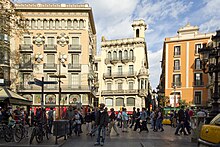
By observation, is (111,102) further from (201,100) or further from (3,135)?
(3,135)

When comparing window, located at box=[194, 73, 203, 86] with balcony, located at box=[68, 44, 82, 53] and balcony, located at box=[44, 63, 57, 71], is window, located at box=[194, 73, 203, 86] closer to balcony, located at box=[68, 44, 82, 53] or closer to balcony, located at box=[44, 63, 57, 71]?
balcony, located at box=[68, 44, 82, 53]

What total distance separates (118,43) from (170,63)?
43.4ft

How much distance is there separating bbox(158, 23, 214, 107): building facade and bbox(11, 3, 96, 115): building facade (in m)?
17.0

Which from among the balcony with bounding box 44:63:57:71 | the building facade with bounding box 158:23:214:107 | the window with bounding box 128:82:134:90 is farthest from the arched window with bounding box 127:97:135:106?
the balcony with bounding box 44:63:57:71

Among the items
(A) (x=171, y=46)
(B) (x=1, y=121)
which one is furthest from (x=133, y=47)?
(B) (x=1, y=121)

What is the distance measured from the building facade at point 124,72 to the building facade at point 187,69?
688cm

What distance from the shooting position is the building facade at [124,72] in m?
60.9

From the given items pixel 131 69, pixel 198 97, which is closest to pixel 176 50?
pixel 198 97

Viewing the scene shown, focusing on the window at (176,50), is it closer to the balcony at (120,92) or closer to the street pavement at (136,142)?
the balcony at (120,92)

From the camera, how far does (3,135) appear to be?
13.7m

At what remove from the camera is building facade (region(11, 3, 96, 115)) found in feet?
156

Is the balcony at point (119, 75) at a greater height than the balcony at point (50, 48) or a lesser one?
lesser

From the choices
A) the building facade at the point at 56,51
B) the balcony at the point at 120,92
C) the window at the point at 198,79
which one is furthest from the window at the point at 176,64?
the building facade at the point at 56,51

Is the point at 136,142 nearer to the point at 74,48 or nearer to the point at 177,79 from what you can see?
the point at 74,48
